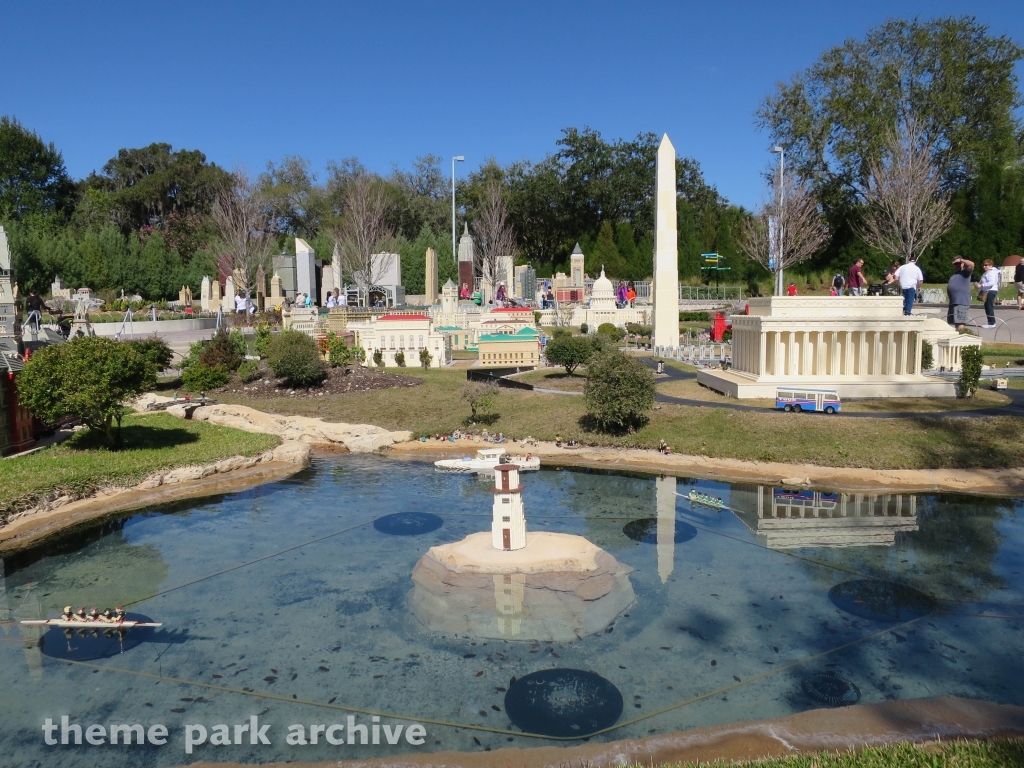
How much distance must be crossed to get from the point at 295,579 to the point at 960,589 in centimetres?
1049

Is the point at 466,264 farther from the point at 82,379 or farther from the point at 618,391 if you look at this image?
the point at 82,379

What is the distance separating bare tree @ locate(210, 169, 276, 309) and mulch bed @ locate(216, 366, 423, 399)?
2651cm

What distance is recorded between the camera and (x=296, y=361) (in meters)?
27.5

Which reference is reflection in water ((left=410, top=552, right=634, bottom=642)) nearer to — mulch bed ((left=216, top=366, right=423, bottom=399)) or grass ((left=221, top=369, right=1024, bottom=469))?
grass ((left=221, top=369, right=1024, bottom=469))

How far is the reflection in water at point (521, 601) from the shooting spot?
10.3 m

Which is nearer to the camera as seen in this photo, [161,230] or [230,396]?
[230,396]

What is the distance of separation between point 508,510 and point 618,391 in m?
9.22

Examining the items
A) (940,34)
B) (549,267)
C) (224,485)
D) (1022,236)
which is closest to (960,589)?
(224,485)

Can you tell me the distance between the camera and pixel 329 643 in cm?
1010

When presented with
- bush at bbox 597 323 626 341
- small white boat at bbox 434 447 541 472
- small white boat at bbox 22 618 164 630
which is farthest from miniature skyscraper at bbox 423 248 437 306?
small white boat at bbox 22 618 164 630

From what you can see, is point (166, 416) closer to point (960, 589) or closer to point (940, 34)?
point (960, 589)

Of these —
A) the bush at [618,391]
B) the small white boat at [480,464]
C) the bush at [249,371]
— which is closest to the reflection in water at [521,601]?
the small white boat at [480,464]

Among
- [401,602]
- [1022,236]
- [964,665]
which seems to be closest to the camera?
[964,665]

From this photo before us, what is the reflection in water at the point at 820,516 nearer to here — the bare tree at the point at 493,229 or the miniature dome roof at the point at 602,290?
the miniature dome roof at the point at 602,290
